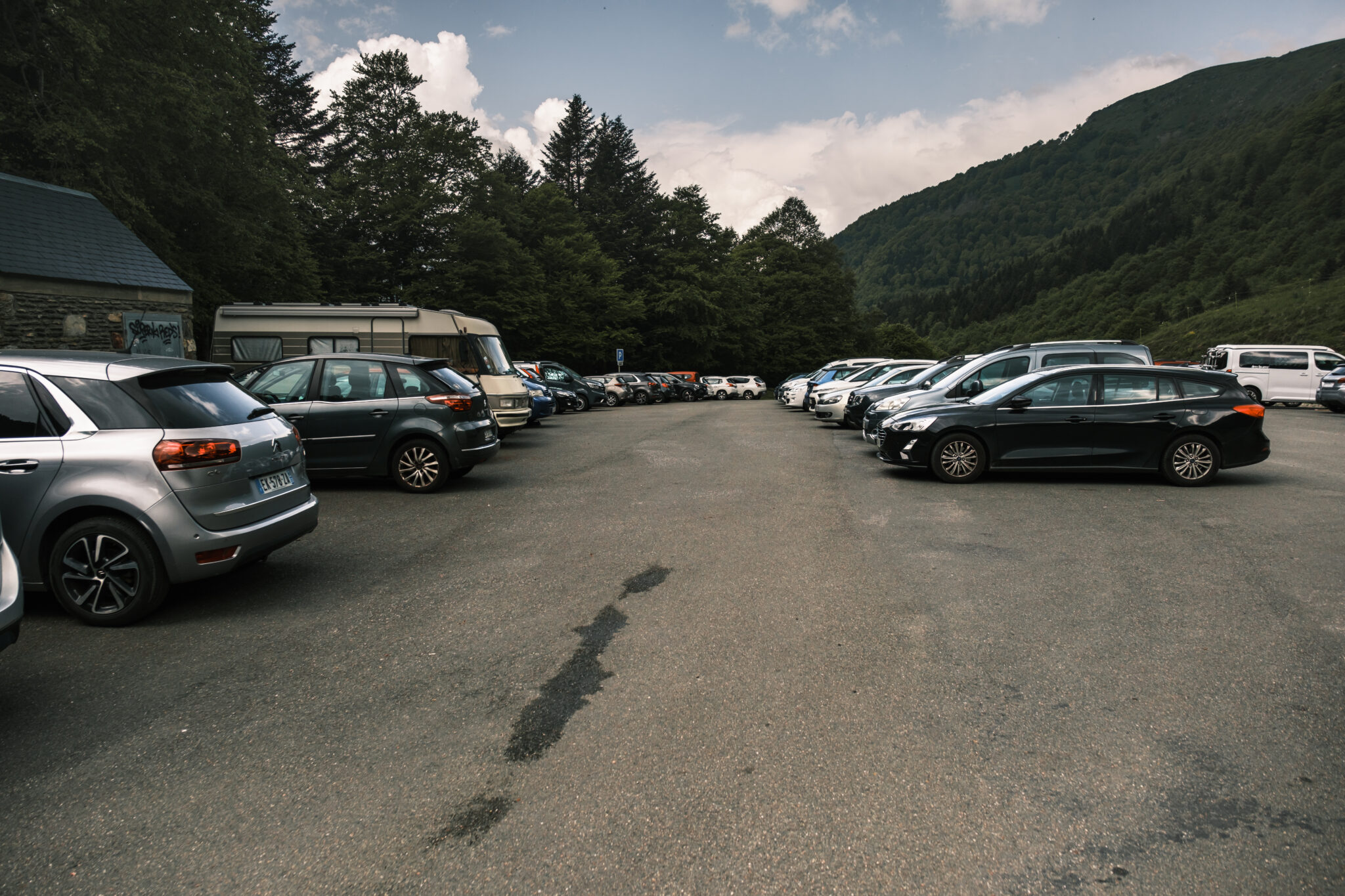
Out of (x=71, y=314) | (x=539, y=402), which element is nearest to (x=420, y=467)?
(x=71, y=314)

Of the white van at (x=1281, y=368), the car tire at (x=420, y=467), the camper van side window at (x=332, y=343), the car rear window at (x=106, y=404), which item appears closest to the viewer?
the car rear window at (x=106, y=404)

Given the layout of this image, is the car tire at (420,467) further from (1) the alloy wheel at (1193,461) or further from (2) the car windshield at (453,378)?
(1) the alloy wheel at (1193,461)

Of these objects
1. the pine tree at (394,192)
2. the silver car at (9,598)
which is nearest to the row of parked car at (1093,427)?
the silver car at (9,598)

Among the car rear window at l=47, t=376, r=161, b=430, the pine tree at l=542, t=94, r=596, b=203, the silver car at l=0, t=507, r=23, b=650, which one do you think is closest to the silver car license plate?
the car rear window at l=47, t=376, r=161, b=430

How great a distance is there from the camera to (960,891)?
2406 millimetres

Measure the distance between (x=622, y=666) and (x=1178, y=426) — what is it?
8977mm

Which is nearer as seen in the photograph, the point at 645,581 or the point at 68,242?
the point at 645,581

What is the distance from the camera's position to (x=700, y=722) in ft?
11.6

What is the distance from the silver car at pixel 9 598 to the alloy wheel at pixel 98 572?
1247 mm

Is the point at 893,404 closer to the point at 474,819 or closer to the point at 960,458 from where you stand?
the point at 960,458

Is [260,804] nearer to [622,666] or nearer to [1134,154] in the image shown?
[622,666]

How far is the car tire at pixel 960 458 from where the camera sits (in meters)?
10.6

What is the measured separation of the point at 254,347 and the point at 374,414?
26.5 feet

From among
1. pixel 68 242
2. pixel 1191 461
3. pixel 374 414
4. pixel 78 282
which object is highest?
pixel 68 242
